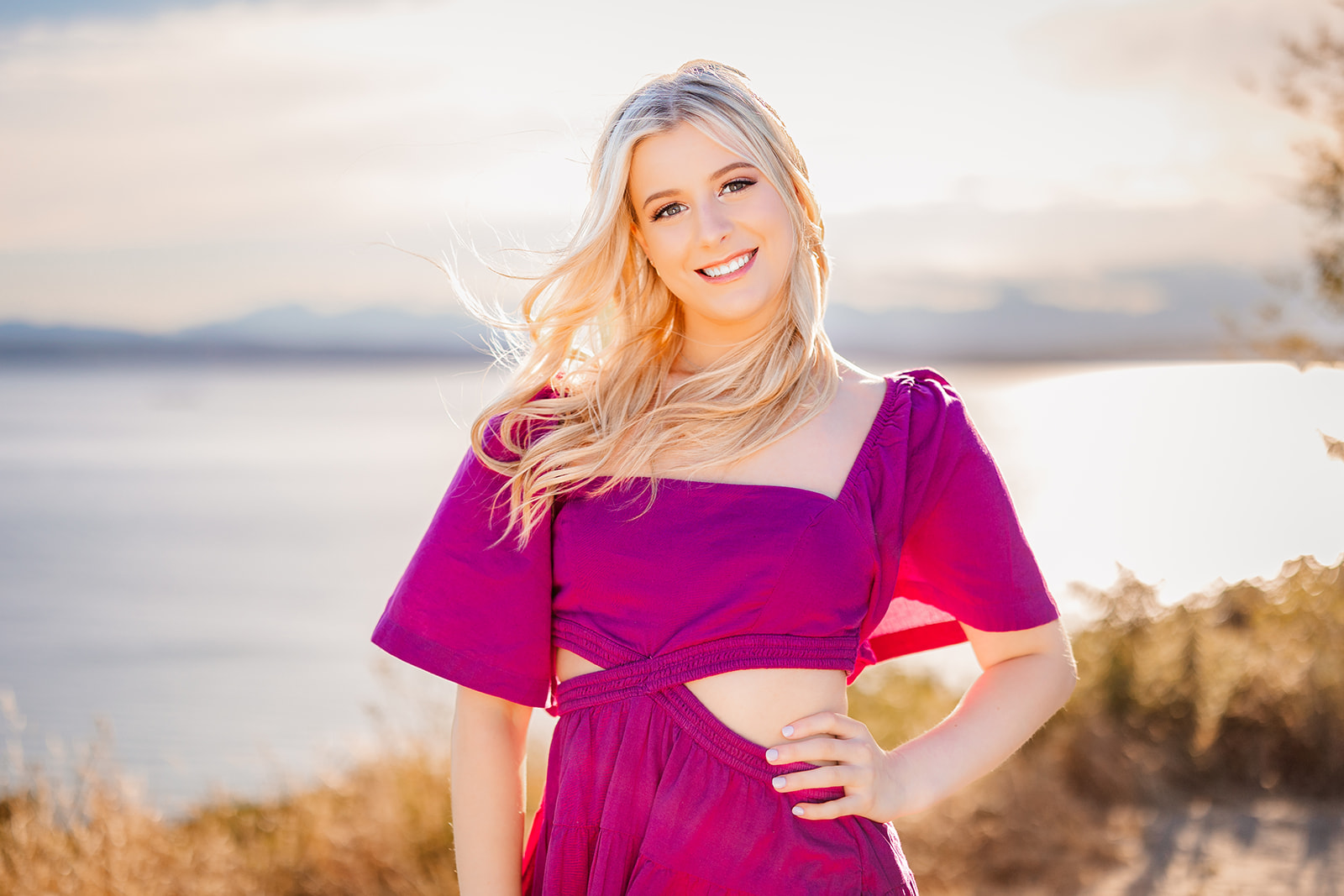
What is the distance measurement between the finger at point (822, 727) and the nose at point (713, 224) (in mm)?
834

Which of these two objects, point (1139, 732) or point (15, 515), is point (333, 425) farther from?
point (1139, 732)

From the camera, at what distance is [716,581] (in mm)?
1635

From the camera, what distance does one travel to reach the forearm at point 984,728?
170cm

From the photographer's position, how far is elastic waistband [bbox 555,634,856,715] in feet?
5.30

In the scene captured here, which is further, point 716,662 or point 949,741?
point 949,741

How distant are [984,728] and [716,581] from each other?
55cm

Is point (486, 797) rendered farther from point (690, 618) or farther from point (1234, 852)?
point (1234, 852)

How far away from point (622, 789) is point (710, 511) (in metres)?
0.45

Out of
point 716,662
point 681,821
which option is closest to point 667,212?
point 716,662

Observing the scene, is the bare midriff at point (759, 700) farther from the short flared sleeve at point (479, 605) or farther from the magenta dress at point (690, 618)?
the short flared sleeve at point (479, 605)

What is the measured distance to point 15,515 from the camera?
13.1m

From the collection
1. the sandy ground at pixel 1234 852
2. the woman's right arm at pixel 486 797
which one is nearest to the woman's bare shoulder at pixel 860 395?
the woman's right arm at pixel 486 797

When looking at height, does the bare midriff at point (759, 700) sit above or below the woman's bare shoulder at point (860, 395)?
below

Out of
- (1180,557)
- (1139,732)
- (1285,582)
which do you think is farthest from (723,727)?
(1180,557)
